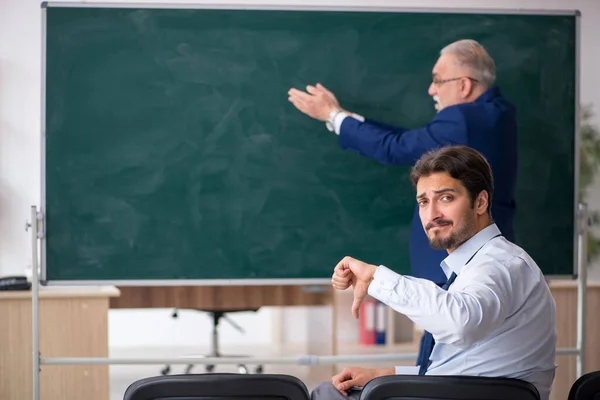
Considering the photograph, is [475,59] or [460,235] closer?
[460,235]

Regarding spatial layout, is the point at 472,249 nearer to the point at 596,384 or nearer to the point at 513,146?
the point at 596,384

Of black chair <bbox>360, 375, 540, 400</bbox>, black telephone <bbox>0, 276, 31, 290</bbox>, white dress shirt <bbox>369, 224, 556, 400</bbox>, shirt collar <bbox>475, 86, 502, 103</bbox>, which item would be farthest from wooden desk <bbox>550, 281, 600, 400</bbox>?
black chair <bbox>360, 375, 540, 400</bbox>

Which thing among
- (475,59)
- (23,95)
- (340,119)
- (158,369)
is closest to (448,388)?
(340,119)

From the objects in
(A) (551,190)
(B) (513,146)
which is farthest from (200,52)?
(A) (551,190)

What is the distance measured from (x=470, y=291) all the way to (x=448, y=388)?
0.75 ft

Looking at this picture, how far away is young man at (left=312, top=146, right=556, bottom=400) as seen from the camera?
1735 mm

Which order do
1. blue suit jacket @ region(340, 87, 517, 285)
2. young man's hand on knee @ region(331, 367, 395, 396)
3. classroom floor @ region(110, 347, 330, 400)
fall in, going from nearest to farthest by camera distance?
young man's hand on knee @ region(331, 367, 395, 396) < blue suit jacket @ region(340, 87, 517, 285) < classroom floor @ region(110, 347, 330, 400)

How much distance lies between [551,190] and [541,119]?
1.11ft

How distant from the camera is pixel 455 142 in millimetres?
3529

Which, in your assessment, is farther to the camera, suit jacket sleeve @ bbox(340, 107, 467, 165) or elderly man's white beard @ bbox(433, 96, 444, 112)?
elderly man's white beard @ bbox(433, 96, 444, 112)

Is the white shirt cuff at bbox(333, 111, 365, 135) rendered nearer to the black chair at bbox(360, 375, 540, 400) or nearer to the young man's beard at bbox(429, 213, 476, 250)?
the young man's beard at bbox(429, 213, 476, 250)

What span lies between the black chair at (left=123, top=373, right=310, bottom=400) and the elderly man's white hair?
2266 mm

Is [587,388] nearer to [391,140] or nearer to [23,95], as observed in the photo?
[391,140]

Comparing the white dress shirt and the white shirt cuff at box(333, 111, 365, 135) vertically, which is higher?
the white shirt cuff at box(333, 111, 365, 135)
